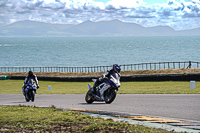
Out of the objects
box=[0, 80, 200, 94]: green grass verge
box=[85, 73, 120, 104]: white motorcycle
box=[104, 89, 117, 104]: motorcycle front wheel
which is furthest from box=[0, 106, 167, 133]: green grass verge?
box=[0, 80, 200, 94]: green grass verge

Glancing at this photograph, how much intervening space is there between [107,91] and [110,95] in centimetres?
25

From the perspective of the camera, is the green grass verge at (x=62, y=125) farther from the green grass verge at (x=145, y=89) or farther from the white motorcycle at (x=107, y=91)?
the green grass verge at (x=145, y=89)

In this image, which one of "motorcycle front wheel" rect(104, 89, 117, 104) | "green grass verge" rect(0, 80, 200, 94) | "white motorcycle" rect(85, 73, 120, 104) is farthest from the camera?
"green grass verge" rect(0, 80, 200, 94)

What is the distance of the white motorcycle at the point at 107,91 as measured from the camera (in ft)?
45.7

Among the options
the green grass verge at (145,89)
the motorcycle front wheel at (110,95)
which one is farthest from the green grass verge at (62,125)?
the green grass verge at (145,89)

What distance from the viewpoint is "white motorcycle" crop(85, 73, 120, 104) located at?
13922mm

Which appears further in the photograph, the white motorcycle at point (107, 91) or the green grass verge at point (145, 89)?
the green grass verge at point (145, 89)

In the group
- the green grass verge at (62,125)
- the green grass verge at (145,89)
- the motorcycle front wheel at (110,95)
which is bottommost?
the green grass verge at (145,89)

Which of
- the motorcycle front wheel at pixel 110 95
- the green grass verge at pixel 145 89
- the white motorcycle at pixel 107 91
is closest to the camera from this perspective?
the white motorcycle at pixel 107 91

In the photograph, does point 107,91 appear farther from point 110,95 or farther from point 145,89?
point 145,89

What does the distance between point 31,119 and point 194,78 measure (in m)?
26.4

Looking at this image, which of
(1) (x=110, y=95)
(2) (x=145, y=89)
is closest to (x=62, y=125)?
(1) (x=110, y=95)

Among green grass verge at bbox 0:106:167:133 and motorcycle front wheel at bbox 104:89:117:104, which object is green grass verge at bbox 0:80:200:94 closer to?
motorcycle front wheel at bbox 104:89:117:104

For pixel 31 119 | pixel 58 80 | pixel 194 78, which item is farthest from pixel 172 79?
pixel 31 119
